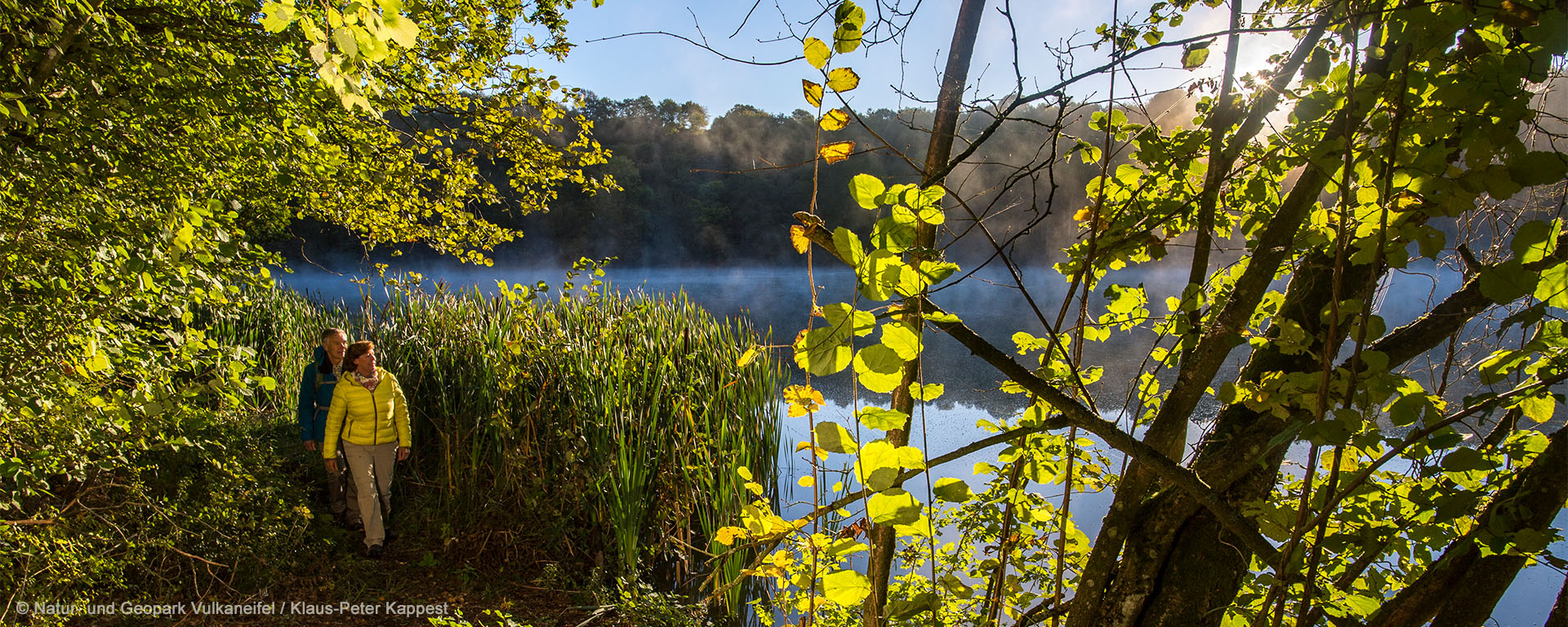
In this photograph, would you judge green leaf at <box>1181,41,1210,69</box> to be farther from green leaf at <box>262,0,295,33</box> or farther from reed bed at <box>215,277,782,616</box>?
reed bed at <box>215,277,782,616</box>

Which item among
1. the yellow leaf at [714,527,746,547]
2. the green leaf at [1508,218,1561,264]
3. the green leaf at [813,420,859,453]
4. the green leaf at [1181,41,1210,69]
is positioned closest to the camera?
the green leaf at [1508,218,1561,264]

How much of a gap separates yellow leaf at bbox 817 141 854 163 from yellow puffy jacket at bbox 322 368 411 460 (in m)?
3.42

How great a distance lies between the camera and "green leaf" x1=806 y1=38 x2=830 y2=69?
0.71 meters

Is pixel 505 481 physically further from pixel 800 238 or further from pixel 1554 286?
pixel 1554 286

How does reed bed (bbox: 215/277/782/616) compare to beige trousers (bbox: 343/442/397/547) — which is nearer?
beige trousers (bbox: 343/442/397/547)

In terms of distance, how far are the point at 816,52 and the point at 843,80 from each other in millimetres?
39

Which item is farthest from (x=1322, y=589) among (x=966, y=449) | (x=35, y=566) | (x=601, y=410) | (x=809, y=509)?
(x=809, y=509)

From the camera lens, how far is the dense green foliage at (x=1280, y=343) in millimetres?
631

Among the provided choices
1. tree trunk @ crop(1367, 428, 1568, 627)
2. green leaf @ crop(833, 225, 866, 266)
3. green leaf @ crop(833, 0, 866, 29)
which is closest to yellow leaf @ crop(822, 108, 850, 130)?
green leaf @ crop(833, 0, 866, 29)

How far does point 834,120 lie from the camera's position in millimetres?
804

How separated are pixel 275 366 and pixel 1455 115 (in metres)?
6.68

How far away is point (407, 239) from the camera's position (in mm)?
5734

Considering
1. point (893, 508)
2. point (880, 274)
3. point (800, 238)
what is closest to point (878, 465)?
point (893, 508)

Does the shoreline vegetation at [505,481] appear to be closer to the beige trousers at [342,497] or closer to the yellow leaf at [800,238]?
the beige trousers at [342,497]
